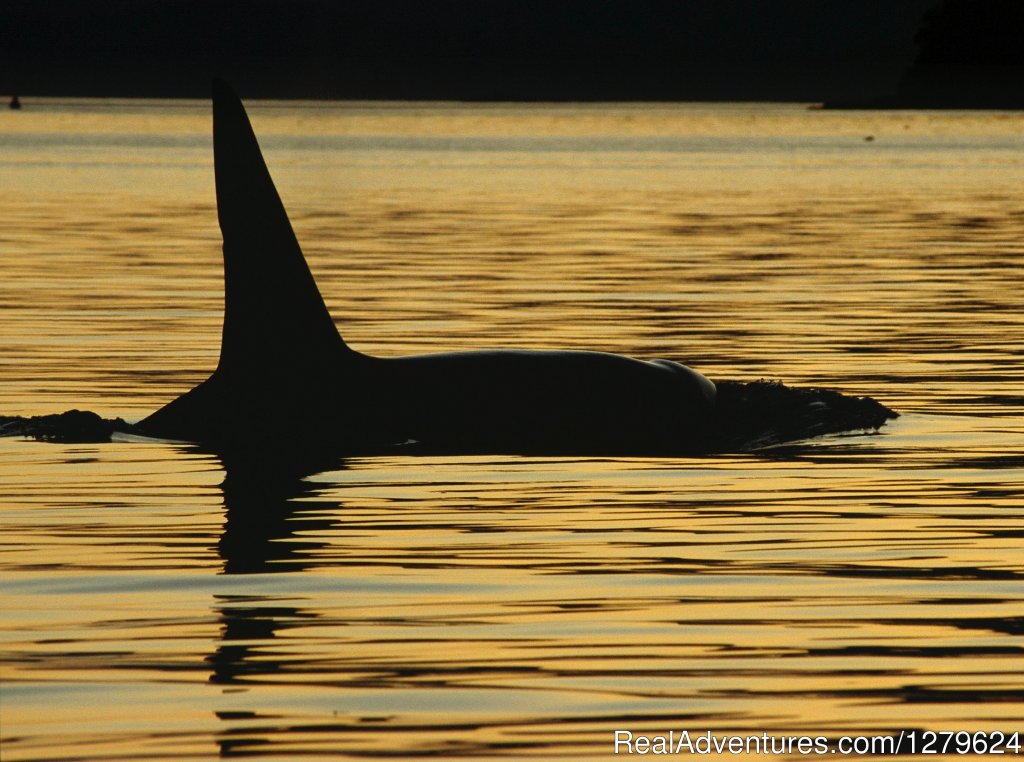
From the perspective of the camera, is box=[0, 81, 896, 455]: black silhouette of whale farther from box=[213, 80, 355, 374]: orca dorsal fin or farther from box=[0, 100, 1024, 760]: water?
box=[0, 100, 1024, 760]: water

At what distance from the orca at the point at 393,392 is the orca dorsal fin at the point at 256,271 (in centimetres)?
1

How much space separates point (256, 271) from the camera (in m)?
18.9

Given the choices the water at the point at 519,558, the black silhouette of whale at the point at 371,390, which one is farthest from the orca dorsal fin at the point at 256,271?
the water at the point at 519,558

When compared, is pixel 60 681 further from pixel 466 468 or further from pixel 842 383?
pixel 842 383

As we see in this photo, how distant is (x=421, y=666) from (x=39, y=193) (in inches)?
2627

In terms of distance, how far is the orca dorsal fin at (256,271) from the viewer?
18.7 meters

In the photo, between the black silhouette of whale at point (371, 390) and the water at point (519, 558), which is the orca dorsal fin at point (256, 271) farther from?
the water at point (519, 558)

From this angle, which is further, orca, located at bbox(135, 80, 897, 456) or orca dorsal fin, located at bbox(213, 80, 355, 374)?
orca, located at bbox(135, 80, 897, 456)

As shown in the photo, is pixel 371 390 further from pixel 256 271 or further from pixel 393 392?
pixel 256 271

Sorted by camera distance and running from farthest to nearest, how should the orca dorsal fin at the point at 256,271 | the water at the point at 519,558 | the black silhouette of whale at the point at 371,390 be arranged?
1. the black silhouette of whale at the point at 371,390
2. the orca dorsal fin at the point at 256,271
3. the water at the point at 519,558

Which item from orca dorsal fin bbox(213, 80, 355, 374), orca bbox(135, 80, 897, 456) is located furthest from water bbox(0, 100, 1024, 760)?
orca dorsal fin bbox(213, 80, 355, 374)

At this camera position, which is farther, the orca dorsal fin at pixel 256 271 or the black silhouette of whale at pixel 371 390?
the black silhouette of whale at pixel 371 390

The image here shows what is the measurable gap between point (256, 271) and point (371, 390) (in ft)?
4.65

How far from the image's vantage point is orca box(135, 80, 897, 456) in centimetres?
1895
